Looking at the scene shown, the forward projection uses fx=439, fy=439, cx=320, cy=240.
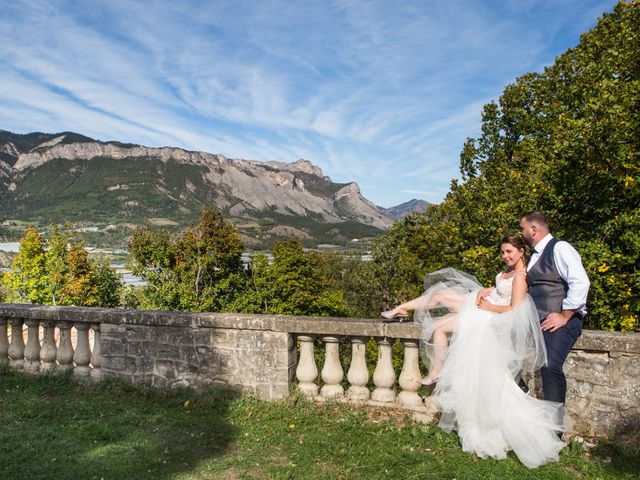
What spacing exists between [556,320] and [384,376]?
5.80ft

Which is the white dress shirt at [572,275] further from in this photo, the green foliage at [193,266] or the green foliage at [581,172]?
the green foliage at [193,266]

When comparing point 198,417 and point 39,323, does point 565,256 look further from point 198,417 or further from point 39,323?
point 39,323

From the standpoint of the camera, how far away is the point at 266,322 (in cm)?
489

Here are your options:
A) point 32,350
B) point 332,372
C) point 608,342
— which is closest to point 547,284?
point 608,342

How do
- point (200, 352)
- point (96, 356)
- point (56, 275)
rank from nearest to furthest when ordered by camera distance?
1. point (200, 352)
2. point (96, 356)
3. point (56, 275)

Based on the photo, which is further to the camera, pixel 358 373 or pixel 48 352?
pixel 48 352

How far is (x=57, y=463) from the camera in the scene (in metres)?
3.58

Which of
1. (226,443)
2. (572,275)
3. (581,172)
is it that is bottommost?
(226,443)

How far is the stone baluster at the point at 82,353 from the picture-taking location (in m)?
5.57

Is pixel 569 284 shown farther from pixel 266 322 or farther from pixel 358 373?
pixel 266 322

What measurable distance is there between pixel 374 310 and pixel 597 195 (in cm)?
2648

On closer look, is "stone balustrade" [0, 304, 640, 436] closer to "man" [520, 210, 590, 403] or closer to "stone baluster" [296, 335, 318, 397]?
"stone baluster" [296, 335, 318, 397]

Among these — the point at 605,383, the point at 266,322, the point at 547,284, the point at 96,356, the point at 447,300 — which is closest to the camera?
the point at 547,284

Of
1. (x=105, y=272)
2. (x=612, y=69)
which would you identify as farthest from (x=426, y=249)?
(x=105, y=272)
